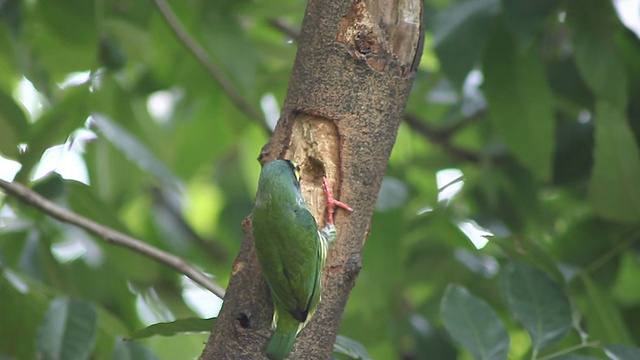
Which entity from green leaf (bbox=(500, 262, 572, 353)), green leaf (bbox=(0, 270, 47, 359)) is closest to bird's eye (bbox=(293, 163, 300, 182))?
green leaf (bbox=(500, 262, 572, 353))

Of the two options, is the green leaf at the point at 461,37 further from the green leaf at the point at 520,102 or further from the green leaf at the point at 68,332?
the green leaf at the point at 68,332

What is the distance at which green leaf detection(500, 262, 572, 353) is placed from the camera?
203 centimetres

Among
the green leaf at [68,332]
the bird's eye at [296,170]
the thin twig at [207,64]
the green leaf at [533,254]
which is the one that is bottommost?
the green leaf at [533,254]

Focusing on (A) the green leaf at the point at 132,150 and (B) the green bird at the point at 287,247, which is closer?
(B) the green bird at the point at 287,247

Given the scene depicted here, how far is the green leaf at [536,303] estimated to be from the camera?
203 centimetres

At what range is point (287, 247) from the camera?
6.01 ft

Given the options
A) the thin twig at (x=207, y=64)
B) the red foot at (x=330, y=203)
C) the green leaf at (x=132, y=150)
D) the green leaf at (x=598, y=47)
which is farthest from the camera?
the thin twig at (x=207, y=64)

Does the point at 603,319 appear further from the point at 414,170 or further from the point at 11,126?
the point at 11,126

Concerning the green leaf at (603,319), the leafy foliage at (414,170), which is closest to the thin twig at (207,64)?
the leafy foliage at (414,170)

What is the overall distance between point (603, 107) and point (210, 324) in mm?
1318

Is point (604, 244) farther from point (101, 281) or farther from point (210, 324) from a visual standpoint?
point (101, 281)

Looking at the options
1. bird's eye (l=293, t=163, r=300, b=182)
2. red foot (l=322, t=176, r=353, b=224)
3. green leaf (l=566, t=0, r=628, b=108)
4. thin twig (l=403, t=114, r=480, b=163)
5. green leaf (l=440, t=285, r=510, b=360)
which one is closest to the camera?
red foot (l=322, t=176, r=353, b=224)

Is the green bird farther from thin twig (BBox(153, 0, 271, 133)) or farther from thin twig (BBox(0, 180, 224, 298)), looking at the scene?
thin twig (BBox(153, 0, 271, 133))

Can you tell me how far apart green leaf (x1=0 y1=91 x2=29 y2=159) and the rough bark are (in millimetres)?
1050
